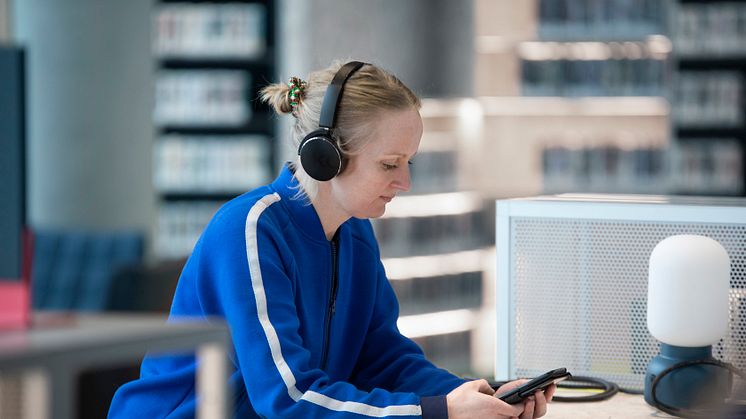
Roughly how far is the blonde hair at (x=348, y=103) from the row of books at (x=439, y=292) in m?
3.80

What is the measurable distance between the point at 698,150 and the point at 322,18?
206 centimetres

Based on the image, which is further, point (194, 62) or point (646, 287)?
point (194, 62)

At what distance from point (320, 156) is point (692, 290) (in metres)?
0.63

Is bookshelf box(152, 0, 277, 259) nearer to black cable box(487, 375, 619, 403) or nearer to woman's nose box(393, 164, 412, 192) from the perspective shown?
black cable box(487, 375, 619, 403)

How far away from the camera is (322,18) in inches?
199

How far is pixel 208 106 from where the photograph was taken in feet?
18.3

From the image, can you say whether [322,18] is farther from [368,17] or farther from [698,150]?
[698,150]

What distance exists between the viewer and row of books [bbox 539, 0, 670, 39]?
5355 millimetres

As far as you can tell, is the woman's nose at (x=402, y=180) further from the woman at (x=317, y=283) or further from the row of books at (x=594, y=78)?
the row of books at (x=594, y=78)

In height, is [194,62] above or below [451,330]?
above

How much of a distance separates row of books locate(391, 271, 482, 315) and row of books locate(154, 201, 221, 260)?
1132 mm

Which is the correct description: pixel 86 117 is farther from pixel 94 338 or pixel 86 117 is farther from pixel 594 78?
pixel 94 338

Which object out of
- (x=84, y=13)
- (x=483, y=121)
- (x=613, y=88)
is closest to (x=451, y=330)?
(x=483, y=121)

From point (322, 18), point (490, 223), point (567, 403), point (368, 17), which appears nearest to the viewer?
point (567, 403)
